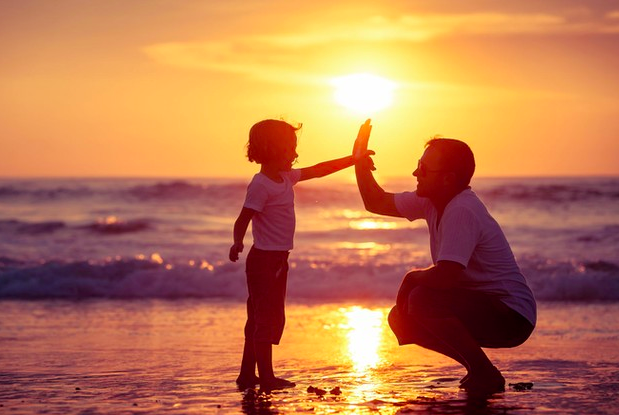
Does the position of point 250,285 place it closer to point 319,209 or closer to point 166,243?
point 166,243

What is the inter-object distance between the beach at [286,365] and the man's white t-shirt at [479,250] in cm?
55

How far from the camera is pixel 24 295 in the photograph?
37.8 ft

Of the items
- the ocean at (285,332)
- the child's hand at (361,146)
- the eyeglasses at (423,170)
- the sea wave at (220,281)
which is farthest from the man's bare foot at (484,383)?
the sea wave at (220,281)

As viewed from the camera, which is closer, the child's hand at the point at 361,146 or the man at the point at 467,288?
the man at the point at 467,288

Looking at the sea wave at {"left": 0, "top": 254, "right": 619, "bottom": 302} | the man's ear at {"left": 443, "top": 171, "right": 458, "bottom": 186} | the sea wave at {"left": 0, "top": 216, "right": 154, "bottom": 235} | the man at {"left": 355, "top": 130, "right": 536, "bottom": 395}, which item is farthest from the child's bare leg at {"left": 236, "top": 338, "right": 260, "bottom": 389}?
the sea wave at {"left": 0, "top": 216, "right": 154, "bottom": 235}

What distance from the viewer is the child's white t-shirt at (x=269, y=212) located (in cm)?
515

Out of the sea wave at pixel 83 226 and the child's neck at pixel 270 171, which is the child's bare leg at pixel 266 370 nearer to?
the child's neck at pixel 270 171

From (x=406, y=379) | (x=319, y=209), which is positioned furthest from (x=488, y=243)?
(x=319, y=209)

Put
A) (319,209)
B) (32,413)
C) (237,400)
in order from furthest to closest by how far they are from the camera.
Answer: (319,209) < (237,400) < (32,413)

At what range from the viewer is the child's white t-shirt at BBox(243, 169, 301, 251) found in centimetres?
515

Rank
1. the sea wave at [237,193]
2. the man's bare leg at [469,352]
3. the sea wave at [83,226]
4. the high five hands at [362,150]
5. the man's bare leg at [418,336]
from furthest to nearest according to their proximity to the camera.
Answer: the sea wave at [237,193] → the sea wave at [83,226] → the high five hands at [362,150] → the man's bare leg at [418,336] → the man's bare leg at [469,352]

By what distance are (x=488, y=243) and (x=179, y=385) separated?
6.74 feet

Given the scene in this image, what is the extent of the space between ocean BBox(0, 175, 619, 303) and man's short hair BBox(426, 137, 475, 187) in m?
6.67

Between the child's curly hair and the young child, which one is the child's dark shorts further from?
the child's curly hair
